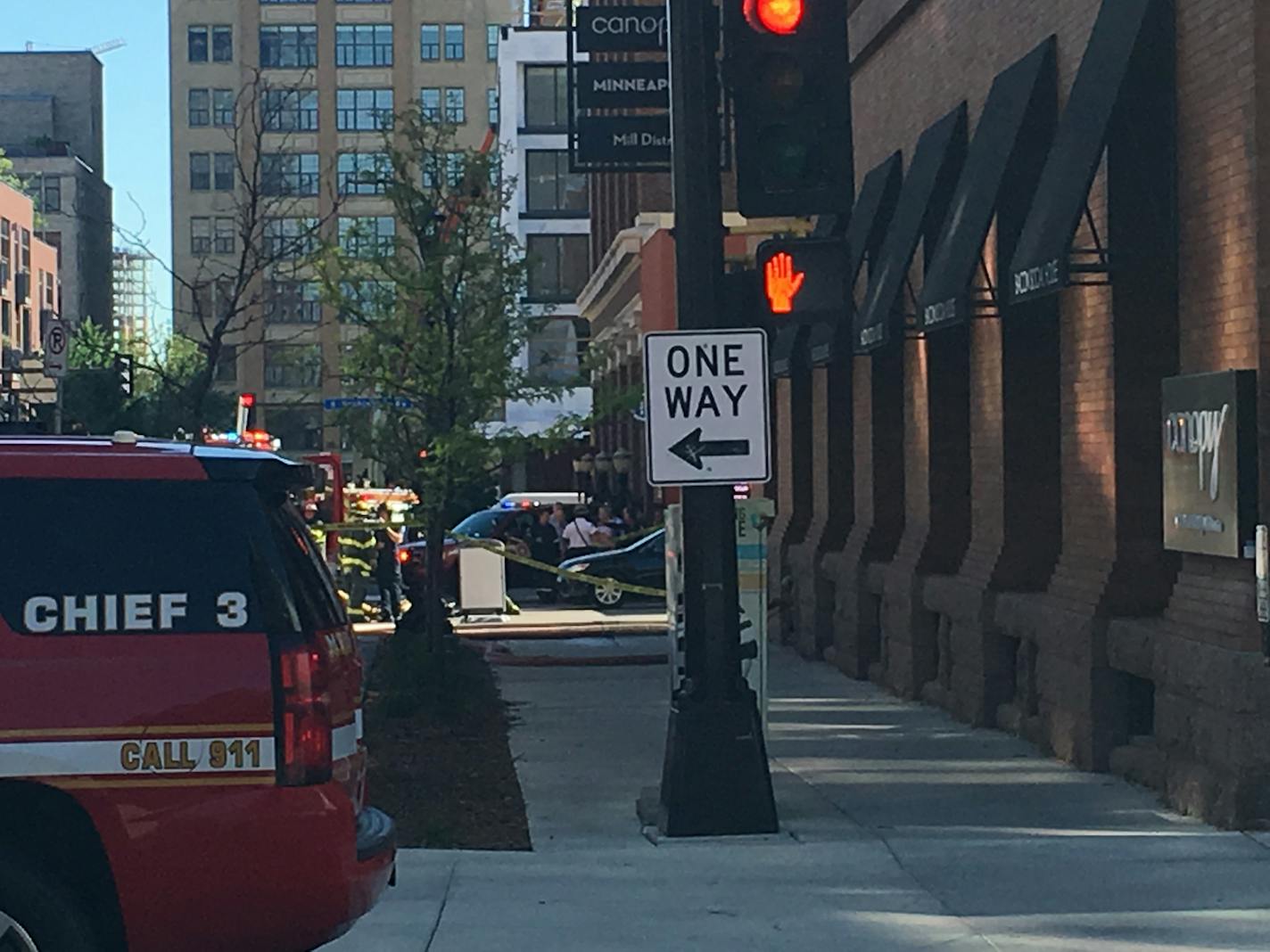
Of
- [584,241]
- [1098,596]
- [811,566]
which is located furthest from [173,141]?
[1098,596]

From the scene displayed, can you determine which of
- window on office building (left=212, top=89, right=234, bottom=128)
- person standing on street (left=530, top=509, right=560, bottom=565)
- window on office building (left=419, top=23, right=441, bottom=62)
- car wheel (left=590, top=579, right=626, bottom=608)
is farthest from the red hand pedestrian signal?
window on office building (left=419, top=23, right=441, bottom=62)

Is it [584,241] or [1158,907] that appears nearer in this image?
[1158,907]

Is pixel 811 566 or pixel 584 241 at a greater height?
pixel 584 241

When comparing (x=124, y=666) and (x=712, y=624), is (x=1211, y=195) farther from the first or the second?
(x=124, y=666)

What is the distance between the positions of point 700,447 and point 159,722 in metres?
5.07

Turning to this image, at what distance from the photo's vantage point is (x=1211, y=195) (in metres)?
11.7

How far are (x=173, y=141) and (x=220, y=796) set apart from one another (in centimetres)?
11191

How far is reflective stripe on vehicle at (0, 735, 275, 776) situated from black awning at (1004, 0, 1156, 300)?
24.5 ft

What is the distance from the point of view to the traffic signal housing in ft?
33.9

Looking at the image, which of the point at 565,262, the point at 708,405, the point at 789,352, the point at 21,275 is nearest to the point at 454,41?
the point at 21,275

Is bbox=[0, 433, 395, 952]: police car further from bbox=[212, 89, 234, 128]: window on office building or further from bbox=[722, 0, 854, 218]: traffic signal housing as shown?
bbox=[212, 89, 234, 128]: window on office building

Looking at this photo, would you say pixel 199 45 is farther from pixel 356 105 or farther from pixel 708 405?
pixel 708 405

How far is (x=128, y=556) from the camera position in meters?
6.14

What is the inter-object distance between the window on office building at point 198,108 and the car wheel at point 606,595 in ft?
282
